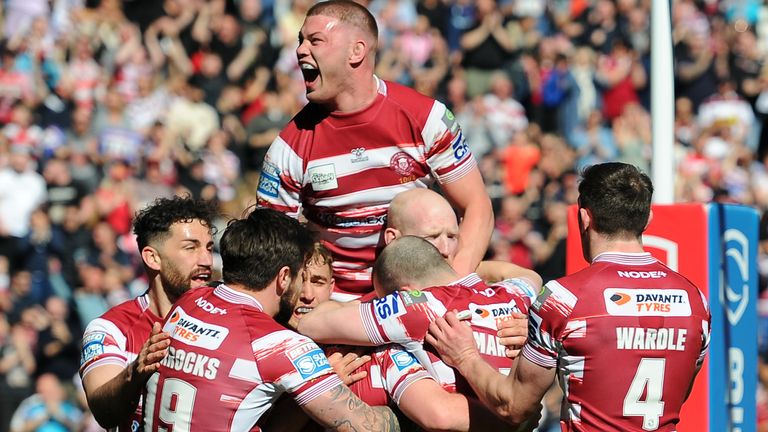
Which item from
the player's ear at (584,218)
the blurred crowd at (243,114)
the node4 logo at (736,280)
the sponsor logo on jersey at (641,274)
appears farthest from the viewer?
the blurred crowd at (243,114)

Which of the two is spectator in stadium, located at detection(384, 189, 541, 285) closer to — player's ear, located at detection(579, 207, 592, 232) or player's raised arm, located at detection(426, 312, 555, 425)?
player's raised arm, located at detection(426, 312, 555, 425)

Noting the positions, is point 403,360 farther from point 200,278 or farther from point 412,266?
point 200,278

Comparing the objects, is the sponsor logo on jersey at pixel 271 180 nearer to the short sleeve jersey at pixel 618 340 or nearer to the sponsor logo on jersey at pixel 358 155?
the sponsor logo on jersey at pixel 358 155

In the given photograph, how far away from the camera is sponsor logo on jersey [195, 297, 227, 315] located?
5.38m

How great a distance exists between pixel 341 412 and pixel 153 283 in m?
1.52

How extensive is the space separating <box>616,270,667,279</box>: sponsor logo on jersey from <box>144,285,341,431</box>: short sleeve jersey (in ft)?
4.12

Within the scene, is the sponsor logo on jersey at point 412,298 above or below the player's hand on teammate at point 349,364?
above

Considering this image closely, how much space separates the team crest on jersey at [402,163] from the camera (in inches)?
261

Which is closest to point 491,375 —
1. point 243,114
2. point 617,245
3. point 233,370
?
point 617,245

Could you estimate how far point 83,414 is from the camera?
40.8 ft

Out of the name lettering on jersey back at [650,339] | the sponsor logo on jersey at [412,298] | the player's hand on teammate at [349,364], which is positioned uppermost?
the sponsor logo on jersey at [412,298]

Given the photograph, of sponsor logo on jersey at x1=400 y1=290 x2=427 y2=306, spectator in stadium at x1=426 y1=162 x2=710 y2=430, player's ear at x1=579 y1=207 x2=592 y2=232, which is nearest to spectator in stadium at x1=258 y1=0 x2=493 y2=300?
sponsor logo on jersey at x1=400 y1=290 x2=427 y2=306

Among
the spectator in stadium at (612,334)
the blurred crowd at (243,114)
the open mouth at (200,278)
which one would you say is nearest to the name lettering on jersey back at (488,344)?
the spectator in stadium at (612,334)

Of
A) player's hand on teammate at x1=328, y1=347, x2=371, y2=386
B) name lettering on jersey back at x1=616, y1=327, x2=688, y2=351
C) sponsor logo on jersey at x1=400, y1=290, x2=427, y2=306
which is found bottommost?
player's hand on teammate at x1=328, y1=347, x2=371, y2=386
